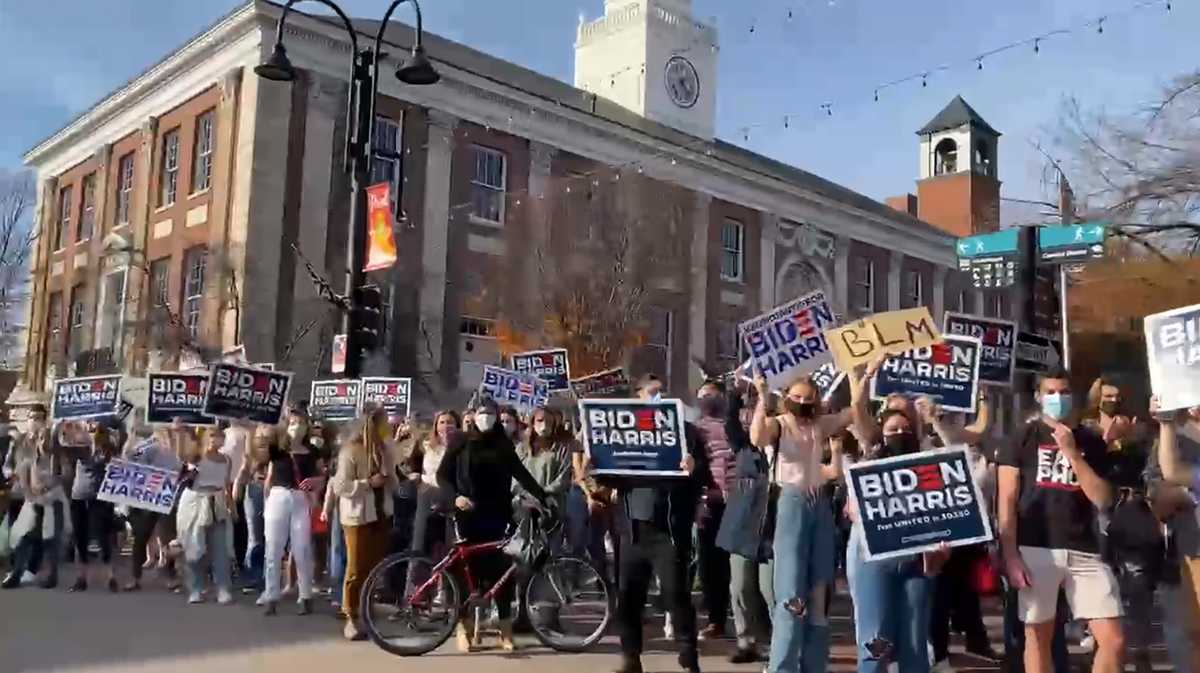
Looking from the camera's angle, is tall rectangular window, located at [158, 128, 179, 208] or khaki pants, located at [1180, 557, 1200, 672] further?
tall rectangular window, located at [158, 128, 179, 208]

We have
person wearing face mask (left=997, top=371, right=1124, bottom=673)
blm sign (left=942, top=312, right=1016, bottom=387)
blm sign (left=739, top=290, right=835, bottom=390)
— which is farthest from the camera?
blm sign (left=942, top=312, right=1016, bottom=387)

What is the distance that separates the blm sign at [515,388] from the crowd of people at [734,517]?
136 centimetres

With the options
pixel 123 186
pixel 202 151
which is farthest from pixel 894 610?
pixel 123 186

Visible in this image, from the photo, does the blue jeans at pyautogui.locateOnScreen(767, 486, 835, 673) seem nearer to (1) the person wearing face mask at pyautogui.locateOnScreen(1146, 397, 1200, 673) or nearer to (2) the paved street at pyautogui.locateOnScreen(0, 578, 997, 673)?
(2) the paved street at pyautogui.locateOnScreen(0, 578, 997, 673)

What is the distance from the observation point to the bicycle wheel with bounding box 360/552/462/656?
26.8ft

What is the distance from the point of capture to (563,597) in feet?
28.5

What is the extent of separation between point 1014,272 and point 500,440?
10.9 m

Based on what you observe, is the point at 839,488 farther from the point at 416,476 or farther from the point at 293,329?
the point at 293,329

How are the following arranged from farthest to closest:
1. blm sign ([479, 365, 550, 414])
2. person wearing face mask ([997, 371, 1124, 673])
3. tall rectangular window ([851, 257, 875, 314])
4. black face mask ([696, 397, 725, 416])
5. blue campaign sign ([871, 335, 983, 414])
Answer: tall rectangular window ([851, 257, 875, 314]) < blm sign ([479, 365, 550, 414]) < blue campaign sign ([871, 335, 983, 414]) < black face mask ([696, 397, 725, 416]) < person wearing face mask ([997, 371, 1124, 673])

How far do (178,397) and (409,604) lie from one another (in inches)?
257

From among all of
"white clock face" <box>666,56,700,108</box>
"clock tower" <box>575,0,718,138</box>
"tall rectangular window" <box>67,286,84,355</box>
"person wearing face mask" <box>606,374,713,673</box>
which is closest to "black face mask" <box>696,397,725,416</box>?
"person wearing face mask" <box>606,374,713,673</box>

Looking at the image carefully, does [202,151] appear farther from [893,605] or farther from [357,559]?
[893,605]

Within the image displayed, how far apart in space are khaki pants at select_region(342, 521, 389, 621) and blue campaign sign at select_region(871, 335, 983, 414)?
4.40 metres

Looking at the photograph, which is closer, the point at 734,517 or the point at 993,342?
the point at 734,517
